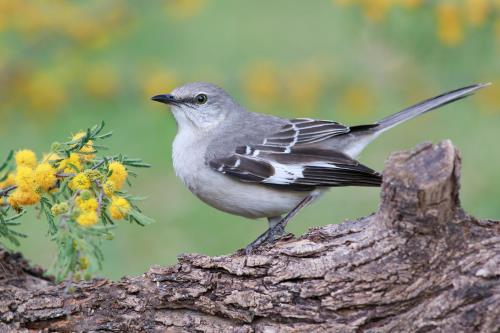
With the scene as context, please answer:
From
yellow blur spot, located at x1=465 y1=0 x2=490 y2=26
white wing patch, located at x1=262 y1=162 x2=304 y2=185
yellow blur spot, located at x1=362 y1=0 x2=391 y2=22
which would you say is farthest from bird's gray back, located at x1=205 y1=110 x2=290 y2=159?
yellow blur spot, located at x1=465 y1=0 x2=490 y2=26

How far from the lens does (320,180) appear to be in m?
5.77

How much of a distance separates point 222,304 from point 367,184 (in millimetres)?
1820

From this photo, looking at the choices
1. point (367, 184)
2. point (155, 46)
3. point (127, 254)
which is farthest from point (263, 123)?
point (155, 46)

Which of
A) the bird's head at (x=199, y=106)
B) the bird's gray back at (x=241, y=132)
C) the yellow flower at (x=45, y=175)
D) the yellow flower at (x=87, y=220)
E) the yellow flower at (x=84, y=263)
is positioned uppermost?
the bird's head at (x=199, y=106)

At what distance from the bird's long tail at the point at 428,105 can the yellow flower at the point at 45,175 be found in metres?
2.96

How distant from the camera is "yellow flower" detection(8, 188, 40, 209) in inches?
170

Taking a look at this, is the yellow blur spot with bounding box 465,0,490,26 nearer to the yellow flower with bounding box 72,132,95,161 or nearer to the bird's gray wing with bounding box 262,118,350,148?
the bird's gray wing with bounding box 262,118,350,148

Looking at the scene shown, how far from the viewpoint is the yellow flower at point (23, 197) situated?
170 inches

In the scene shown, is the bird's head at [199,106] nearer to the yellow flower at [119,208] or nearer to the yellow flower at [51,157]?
the yellow flower at [51,157]

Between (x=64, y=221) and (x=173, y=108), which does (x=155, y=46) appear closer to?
(x=173, y=108)

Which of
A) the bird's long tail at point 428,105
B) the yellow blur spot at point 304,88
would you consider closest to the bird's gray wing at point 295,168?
the bird's long tail at point 428,105

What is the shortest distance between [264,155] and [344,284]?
7.65 feet

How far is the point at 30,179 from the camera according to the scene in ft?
14.0

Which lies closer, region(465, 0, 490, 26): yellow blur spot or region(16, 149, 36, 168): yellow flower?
region(16, 149, 36, 168): yellow flower
